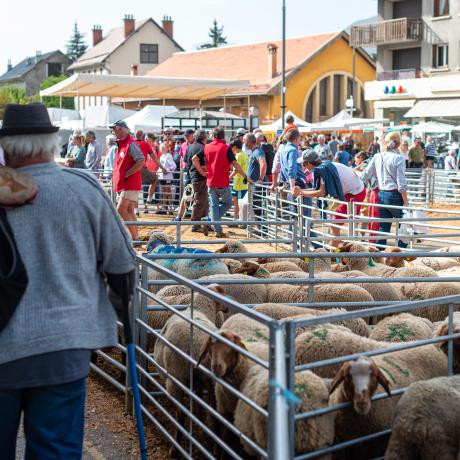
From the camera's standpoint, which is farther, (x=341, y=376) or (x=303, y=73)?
(x=303, y=73)

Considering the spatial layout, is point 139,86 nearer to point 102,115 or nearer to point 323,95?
point 102,115

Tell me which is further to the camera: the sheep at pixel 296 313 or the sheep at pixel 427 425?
the sheep at pixel 296 313

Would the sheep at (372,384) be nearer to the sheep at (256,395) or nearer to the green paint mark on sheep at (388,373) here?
the green paint mark on sheep at (388,373)

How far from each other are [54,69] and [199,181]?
95345mm

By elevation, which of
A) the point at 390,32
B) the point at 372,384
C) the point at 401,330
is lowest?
the point at 401,330

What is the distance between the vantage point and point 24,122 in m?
3.23

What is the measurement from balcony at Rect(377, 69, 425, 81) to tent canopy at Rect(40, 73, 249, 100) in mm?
21840

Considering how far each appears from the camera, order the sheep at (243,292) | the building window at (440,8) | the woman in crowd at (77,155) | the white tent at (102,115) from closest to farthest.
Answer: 1. the sheep at (243,292)
2. the woman in crowd at (77,155)
3. the white tent at (102,115)
4. the building window at (440,8)

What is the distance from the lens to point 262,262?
322 inches

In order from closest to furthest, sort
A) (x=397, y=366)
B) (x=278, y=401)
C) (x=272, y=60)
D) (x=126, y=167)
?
(x=278, y=401) → (x=397, y=366) → (x=126, y=167) → (x=272, y=60)

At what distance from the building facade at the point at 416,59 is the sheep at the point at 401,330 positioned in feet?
120

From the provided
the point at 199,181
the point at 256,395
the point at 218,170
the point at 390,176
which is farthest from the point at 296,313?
the point at 199,181

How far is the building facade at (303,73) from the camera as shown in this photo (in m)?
53.0

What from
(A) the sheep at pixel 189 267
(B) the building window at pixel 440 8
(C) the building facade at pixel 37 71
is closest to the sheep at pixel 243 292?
(A) the sheep at pixel 189 267
